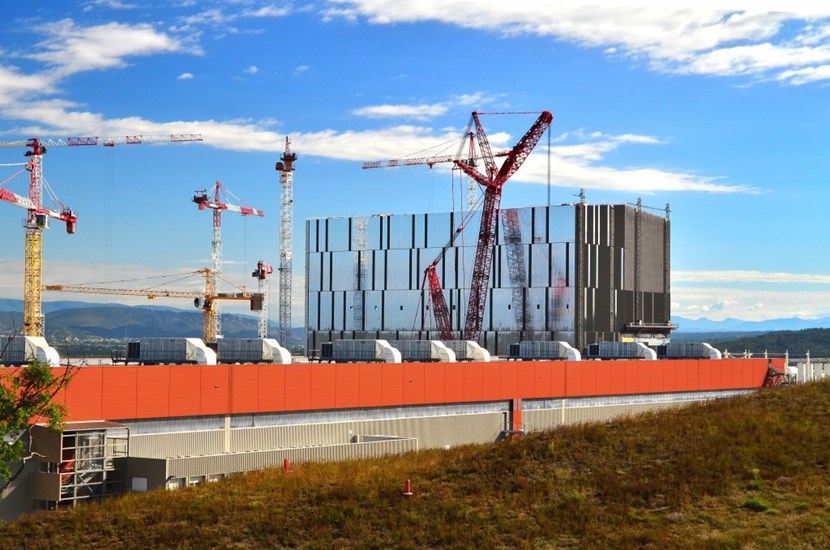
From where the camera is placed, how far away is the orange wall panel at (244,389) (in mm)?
53719

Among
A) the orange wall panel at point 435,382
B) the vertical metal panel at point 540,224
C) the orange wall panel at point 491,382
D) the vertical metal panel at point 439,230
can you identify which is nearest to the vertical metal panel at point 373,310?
the vertical metal panel at point 439,230

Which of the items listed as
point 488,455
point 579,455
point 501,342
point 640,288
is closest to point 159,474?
point 488,455

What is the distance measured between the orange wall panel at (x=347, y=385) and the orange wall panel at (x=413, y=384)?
3.86 metres

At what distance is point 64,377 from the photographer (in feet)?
140

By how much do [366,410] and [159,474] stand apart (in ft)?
65.2

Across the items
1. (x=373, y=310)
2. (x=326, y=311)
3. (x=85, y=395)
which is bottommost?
(x=85, y=395)

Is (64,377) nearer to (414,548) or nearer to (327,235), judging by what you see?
(414,548)

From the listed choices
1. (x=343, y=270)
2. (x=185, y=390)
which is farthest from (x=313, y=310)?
(x=185, y=390)

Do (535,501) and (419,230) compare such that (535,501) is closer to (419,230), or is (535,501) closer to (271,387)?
(271,387)

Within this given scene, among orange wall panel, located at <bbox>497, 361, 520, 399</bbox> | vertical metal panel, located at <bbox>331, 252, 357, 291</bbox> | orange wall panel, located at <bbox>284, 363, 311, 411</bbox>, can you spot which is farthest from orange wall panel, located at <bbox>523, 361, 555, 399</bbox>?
vertical metal panel, located at <bbox>331, 252, 357, 291</bbox>

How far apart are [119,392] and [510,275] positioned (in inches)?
3839

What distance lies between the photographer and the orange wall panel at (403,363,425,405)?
206 feet

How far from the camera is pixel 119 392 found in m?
48.5

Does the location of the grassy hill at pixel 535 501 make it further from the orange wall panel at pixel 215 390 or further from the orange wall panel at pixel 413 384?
the orange wall panel at pixel 413 384
